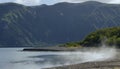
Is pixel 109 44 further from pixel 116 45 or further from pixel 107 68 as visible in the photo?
pixel 107 68

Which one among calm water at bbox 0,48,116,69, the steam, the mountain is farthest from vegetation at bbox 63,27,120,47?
calm water at bbox 0,48,116,69

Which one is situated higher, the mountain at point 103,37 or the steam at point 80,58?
the steam at point 80,58

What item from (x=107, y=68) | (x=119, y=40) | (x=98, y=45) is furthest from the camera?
(x=98, y=45)

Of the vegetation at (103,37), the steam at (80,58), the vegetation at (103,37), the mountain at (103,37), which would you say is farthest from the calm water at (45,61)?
the vegetation at (103,37)

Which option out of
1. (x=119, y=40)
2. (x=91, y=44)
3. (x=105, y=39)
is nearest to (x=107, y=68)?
(x=119, y=40)

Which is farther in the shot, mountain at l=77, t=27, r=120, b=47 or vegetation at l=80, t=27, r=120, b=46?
vegetation at l=80, t=27, r=120, b=46

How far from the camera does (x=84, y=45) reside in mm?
192000

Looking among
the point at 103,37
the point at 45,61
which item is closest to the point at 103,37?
the point at 103,37

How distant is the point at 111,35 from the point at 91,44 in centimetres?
1159

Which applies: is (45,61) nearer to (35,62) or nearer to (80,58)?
(35,62)

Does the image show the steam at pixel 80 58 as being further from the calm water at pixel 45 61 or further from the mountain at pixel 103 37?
the mountain at pixel 103 37

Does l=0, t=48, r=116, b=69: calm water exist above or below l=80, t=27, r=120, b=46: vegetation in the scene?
above

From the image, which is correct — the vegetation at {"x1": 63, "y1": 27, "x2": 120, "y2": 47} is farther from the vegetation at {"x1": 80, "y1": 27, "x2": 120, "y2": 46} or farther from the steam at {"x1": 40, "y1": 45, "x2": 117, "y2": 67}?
the steam at {"x1": 40, "y1": 45, "x2": 117, "y2": 67}

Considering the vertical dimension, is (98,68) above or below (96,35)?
above
